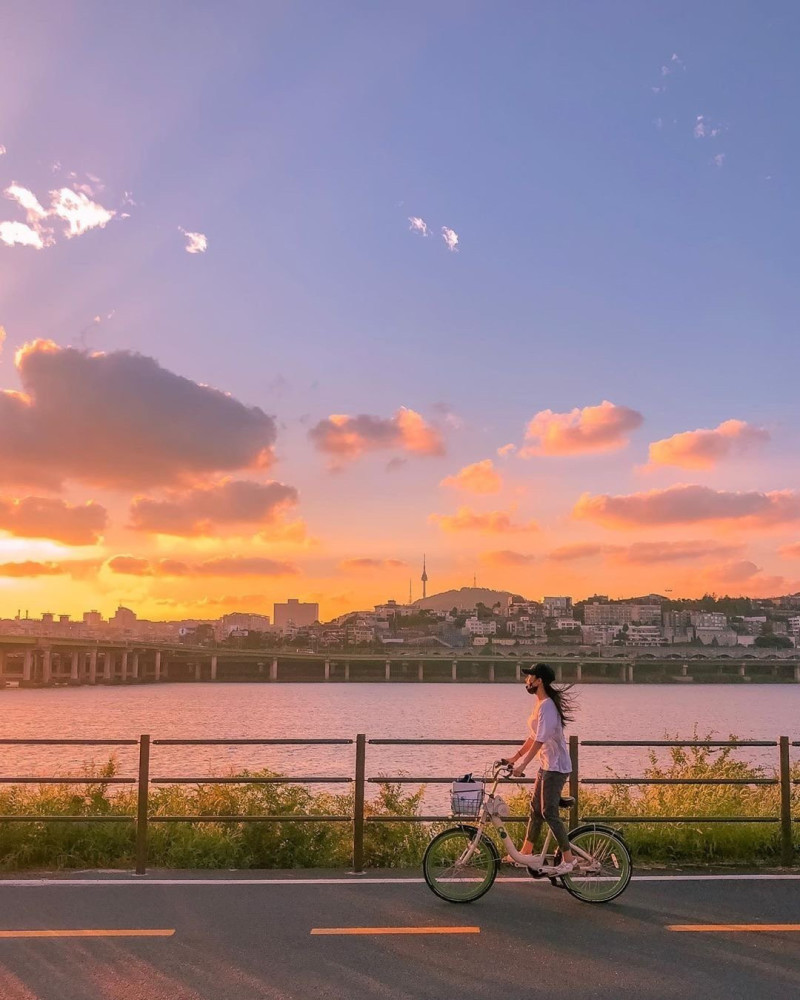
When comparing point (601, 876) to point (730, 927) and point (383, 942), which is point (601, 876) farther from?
point (383, 942)

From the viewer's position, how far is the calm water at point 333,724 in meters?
36.6

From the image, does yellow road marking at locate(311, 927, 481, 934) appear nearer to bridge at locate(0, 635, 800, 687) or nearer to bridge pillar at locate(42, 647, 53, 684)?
bridge pillar at locate(42, 647, 53, 684)

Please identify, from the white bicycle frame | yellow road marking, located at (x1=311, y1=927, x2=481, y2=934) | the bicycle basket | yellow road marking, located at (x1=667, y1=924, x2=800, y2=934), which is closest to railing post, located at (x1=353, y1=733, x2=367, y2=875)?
Answer: the bicycle basket

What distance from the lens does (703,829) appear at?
1147 centimetres

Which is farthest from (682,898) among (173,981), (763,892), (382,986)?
(173,981)

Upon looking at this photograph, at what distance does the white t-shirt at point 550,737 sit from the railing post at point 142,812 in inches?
155

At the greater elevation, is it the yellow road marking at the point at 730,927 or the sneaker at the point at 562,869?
the sneaker at the point at 562,869

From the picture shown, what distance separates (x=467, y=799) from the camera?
360 inches

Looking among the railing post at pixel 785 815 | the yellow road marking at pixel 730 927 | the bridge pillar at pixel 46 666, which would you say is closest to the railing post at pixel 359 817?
the yellow road marking at pixel 730 927

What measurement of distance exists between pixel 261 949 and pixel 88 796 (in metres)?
6.18

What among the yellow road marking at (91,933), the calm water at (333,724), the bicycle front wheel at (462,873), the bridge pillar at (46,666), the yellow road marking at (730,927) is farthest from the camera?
the bridge pillar at (46,666)

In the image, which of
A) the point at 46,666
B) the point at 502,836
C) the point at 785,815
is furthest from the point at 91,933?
the point at 46,666

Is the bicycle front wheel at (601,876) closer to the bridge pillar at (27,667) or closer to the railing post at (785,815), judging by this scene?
the railing post at (785,815)

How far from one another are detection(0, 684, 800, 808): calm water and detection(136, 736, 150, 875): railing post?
907cm
